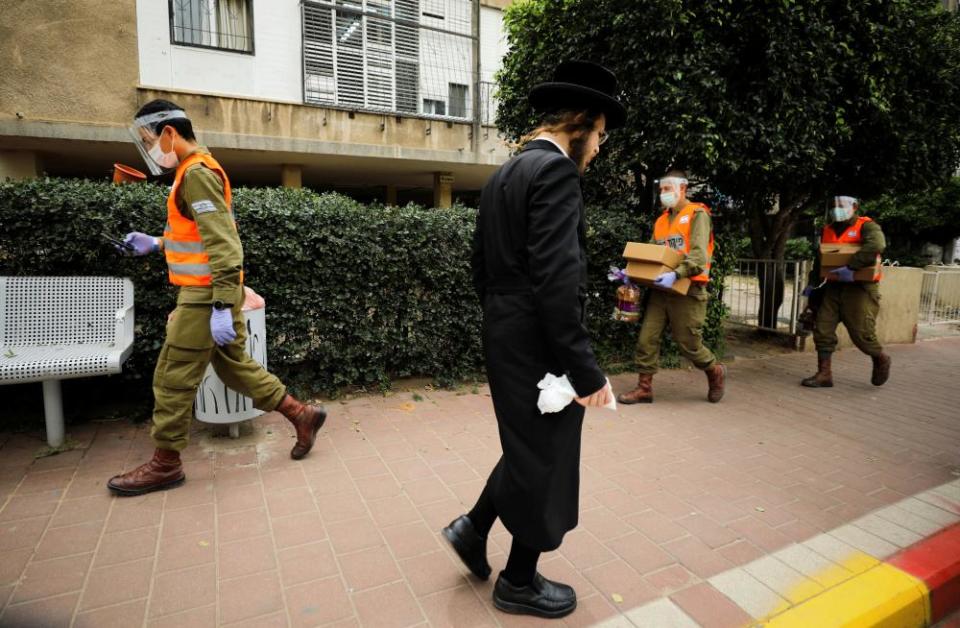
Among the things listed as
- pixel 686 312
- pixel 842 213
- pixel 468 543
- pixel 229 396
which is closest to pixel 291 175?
pixel 229 396

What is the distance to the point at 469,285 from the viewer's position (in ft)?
17.2

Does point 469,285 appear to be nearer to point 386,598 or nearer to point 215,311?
point 215,311

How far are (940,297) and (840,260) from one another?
6388 millimetres

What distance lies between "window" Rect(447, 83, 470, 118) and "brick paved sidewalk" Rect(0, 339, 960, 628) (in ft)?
35.0

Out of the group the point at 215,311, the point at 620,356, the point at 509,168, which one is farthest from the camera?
the point at 620,356

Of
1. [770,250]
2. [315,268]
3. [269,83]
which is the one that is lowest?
[315,268]

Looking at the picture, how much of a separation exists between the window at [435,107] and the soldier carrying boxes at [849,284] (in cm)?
997

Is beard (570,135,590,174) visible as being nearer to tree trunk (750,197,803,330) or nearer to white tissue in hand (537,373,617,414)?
white tissue in hand (537,373,617,414)

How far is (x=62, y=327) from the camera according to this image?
3.82 meters

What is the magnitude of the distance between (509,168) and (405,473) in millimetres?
2164

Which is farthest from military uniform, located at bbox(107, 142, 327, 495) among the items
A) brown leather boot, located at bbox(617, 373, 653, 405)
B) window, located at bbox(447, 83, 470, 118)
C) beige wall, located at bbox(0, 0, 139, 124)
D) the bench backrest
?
window, located at bbox(447, 83, 470, 118)

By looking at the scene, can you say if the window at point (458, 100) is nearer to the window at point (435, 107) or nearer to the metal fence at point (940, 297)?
the window at point (435, 107)

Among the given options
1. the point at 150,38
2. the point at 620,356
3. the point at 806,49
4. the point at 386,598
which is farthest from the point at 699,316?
the point at 150,38

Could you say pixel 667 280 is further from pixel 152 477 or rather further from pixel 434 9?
pixel 434 9
